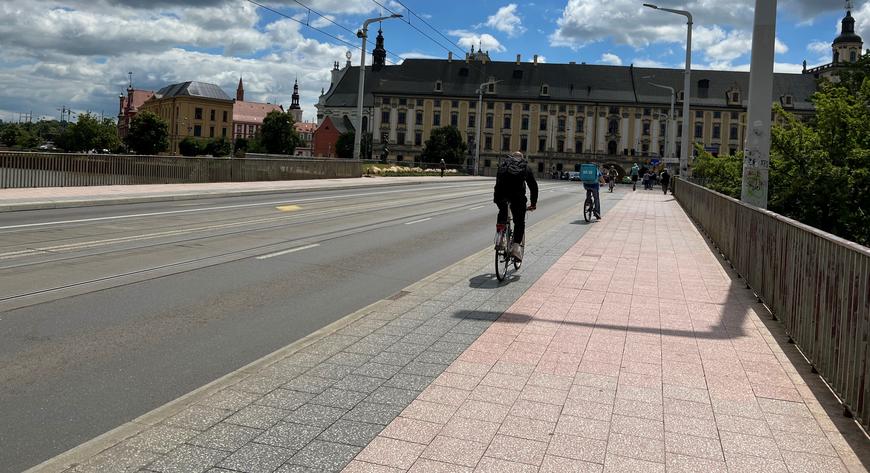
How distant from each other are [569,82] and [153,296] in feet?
412

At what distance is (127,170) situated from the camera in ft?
93.4

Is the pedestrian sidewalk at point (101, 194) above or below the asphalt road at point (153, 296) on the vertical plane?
above

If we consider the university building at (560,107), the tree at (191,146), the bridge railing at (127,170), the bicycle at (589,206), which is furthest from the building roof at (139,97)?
the bicycle at (589,206)

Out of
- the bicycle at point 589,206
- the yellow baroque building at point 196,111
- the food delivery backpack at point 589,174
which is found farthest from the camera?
the yellow baroque building at point 196,111

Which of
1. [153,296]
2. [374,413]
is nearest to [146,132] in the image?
[153,296]

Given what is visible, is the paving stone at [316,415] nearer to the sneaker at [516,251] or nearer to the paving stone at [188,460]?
the paving stone at [188,460]

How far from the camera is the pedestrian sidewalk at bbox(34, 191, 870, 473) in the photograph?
4.07 meters

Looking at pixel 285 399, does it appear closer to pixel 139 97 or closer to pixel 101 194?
pixel 101 194

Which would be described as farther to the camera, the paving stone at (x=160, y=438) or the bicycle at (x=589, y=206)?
the bicycle at (x=589, y=206)

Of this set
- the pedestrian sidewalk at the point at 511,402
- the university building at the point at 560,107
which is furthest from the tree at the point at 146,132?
the pedestrian sidewalk at the point at 511,402

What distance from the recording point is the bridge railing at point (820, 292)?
188 inches

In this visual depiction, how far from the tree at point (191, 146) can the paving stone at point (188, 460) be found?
506 ft

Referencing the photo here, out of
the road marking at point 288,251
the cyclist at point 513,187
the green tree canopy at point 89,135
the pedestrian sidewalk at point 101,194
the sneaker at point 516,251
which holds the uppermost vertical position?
the green tree canopy at point 89,135

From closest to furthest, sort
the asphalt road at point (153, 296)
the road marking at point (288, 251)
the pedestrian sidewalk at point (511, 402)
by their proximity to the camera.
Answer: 1. the pedestrian sidewalk at point (511, 402)
2. the asphalt road at point (153, 296)
3. the road marking at point (288, 251)
